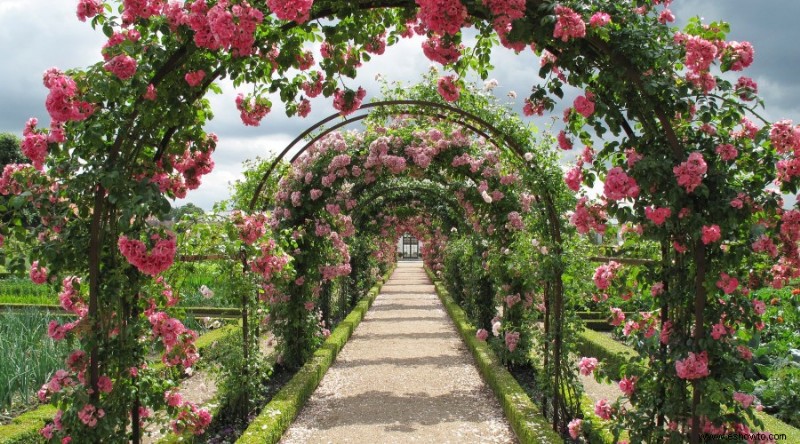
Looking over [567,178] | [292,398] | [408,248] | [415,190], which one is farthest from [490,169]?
[408,248]

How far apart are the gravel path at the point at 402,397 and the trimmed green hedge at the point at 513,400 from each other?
11 centimetres

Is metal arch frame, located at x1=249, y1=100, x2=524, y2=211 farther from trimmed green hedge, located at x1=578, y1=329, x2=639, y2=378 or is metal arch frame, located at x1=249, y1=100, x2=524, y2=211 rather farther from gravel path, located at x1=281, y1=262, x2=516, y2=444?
trimmed green hedge, located at x1=578, y1=329, x2=639, y2=378

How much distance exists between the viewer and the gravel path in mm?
4750

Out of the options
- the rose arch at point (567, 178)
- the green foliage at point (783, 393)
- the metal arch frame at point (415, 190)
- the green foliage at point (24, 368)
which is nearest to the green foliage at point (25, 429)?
the green foliage at point (24, 368)

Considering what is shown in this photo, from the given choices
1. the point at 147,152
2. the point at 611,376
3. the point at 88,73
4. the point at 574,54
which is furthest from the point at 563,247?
the point at 88,73

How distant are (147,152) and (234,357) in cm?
227

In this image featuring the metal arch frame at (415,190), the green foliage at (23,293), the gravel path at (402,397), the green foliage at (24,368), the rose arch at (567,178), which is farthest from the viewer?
the green foliage at (23,293)

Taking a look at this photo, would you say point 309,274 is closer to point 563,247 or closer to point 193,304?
point 563,247

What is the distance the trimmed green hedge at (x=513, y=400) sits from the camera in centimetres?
420

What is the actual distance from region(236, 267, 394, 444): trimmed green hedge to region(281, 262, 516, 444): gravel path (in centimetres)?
11

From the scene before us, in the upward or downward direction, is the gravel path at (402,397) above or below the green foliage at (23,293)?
below

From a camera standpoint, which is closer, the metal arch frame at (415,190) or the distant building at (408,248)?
the metal arch frame at (415,190)

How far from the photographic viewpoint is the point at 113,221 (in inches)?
114

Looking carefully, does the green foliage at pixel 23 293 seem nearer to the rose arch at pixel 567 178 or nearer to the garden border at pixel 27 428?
the garden border at pixel 27 428
